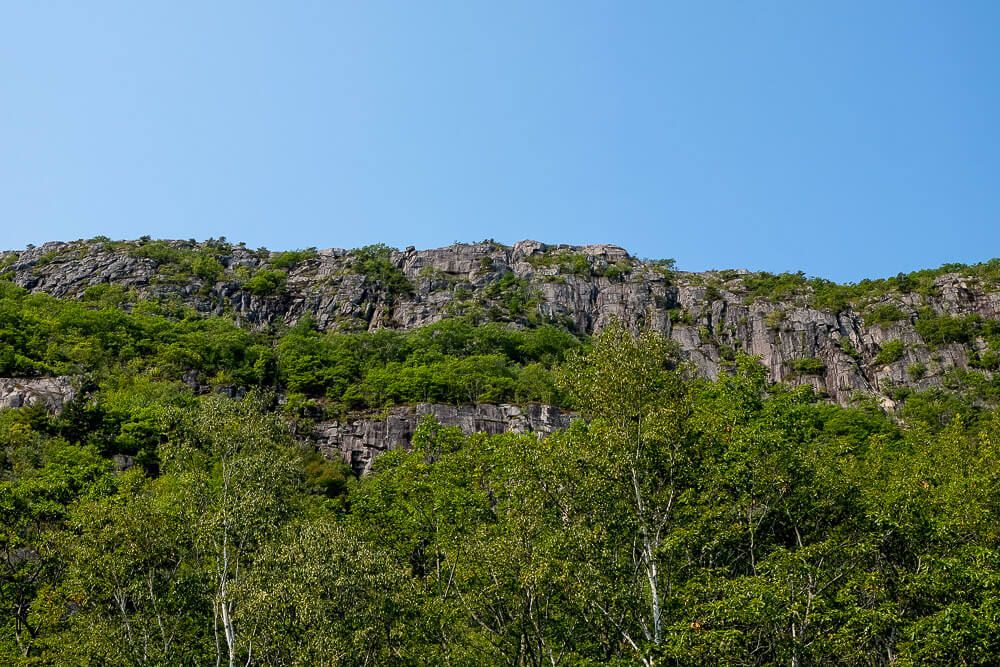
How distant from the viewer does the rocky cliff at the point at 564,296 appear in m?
93.7

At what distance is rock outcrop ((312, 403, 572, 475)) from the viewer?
6544 cm

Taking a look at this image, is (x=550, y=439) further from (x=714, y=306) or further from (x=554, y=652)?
(x=714, y=306)

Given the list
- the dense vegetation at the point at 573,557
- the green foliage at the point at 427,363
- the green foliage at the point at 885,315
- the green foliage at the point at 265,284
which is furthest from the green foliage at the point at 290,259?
the dense vegetation at the point at 573,557

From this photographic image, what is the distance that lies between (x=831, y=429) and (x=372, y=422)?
34351 mm

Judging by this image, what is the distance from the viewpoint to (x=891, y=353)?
9144 centimetres

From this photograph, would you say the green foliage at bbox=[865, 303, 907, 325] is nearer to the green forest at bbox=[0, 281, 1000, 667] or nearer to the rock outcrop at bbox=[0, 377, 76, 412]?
the green forest at bbox=[0, 281, 1000, 667]

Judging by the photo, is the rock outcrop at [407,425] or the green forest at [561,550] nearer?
the green forest at [561,550]

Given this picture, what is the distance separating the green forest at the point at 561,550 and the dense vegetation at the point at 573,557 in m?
0.09

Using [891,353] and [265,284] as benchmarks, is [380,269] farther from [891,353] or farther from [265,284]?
[891,353]

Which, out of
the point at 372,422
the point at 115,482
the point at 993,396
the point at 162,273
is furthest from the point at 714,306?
the point at 115,482

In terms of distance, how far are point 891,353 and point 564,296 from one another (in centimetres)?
3865

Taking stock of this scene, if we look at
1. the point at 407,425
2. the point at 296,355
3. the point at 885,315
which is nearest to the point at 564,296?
the point at 885,315

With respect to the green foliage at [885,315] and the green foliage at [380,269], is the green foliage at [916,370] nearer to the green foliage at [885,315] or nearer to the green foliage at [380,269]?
the green foliage at [885,315]

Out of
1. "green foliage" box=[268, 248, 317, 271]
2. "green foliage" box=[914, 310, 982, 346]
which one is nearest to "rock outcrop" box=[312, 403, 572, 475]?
"green foliage" box=[914, 310, 982, 346]
